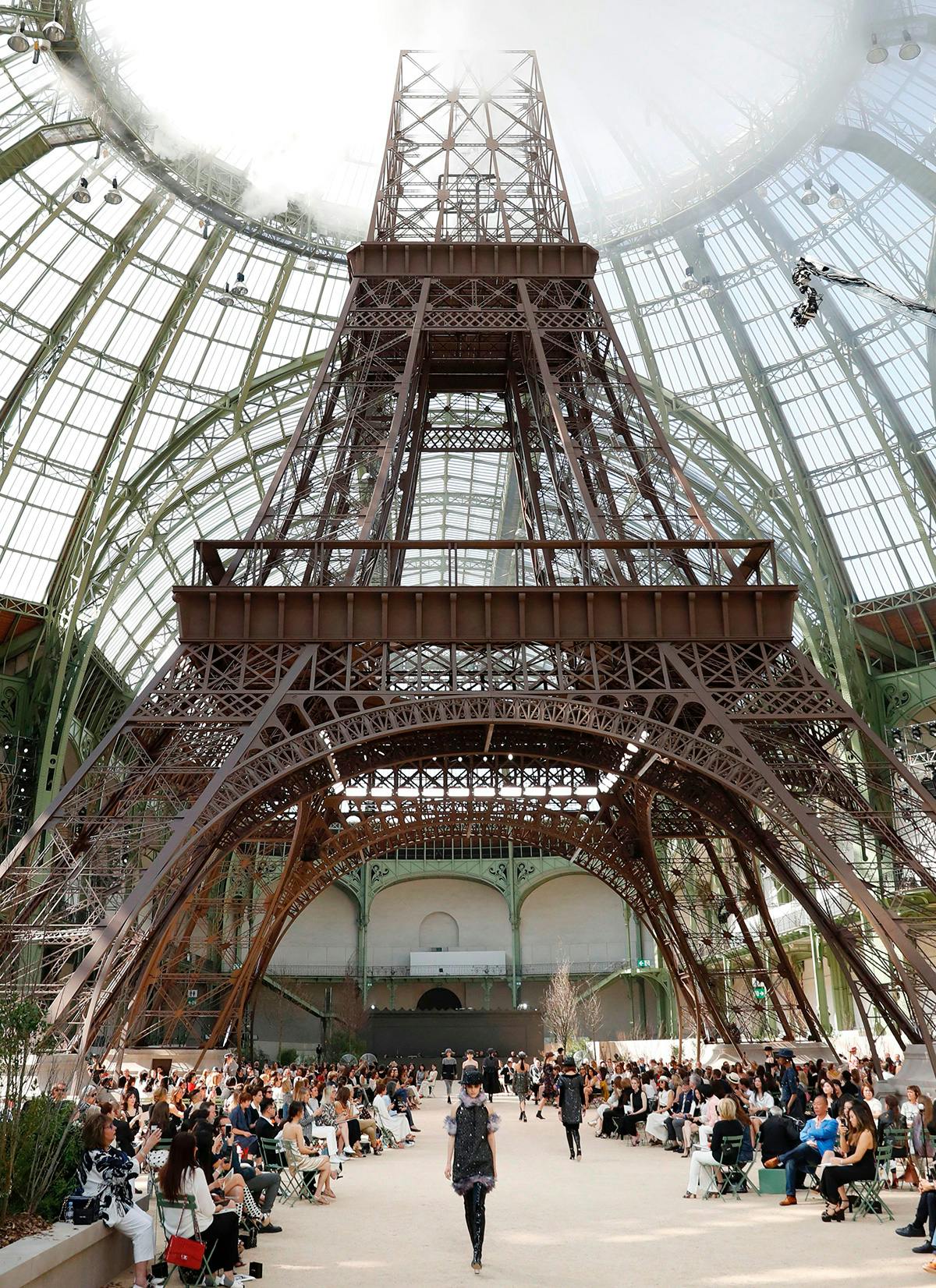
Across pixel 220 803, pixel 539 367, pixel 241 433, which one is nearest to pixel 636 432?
pixel 539 367

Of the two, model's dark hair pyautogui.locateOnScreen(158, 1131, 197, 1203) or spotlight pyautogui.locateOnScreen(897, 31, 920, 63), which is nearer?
model's dark hair pyautogui.locateOnScreen(158, 1131, 197, 1203)

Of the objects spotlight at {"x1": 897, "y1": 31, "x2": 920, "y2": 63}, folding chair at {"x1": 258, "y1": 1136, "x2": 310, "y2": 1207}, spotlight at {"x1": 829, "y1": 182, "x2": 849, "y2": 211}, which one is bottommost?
folding chair at {"x1": 258, "y1": 1136, "x2": 310, "y2": 1207}

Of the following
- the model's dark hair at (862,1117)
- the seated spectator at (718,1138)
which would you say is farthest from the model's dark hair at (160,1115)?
the model's dark hair at (862,1117)

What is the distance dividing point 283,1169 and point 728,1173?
20.0 feet

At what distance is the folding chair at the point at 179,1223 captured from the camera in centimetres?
921

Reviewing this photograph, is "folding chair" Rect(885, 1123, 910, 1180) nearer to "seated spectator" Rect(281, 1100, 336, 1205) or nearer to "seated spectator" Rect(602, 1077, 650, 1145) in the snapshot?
"seated spectator" Rect(281, 1100, 336, 1205)

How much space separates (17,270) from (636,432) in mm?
19795

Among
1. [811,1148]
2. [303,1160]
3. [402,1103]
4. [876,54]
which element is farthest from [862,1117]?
[876,54]

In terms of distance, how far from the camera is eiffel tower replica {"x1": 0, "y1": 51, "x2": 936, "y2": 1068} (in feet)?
66.3

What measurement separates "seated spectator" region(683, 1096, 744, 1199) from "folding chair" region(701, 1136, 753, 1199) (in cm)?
6

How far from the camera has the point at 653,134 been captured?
121 ft

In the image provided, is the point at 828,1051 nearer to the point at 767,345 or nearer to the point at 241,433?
the point at 767,345

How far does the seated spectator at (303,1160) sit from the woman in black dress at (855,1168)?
21.4 ft

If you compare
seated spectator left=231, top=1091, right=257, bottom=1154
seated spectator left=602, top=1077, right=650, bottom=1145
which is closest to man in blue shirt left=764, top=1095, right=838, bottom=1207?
seated spectator left=231, top=1091, right=257, bottom=1154
